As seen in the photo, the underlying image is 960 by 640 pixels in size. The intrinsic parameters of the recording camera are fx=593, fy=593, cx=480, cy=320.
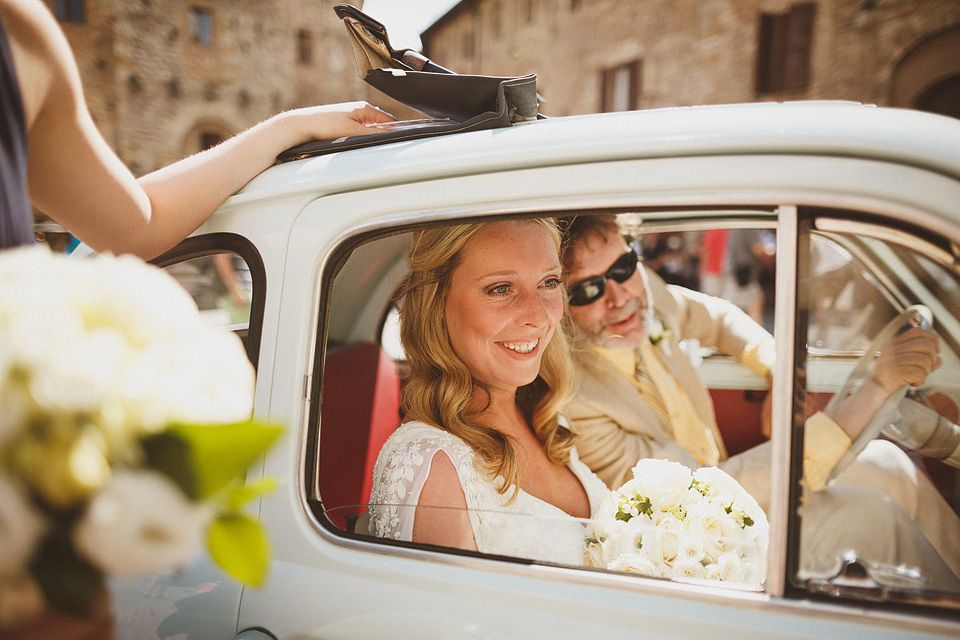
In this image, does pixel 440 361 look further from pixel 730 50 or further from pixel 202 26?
pixel 202 26

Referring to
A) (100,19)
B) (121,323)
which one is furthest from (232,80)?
(121,323)

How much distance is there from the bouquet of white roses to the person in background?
1155 millimetres

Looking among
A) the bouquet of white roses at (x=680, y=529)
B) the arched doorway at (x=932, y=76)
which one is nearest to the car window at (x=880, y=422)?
the bouquet of white roses at (x=680, y=529)

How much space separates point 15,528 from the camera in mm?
509

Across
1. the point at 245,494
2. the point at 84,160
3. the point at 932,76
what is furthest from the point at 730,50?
the point at 245,494

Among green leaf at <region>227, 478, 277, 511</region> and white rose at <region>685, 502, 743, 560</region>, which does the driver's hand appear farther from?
green leaf at <region>227, 478, 277, 511</region>

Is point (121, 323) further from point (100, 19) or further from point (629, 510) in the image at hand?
point (100, 19)

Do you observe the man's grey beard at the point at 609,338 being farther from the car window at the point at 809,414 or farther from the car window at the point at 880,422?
the car window at the point at 880,422

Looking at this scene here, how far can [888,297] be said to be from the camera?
4.94ft

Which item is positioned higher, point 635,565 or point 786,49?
point 786,49

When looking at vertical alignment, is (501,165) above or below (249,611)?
above

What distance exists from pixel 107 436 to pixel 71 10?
22.7m

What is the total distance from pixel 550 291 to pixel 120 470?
1338 mm

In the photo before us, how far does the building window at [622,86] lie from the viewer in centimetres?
1472
